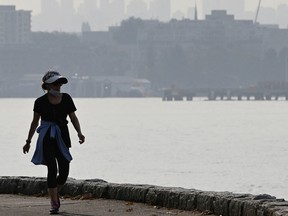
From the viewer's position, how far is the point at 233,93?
185875 mm

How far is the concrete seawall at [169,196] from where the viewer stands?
29.2 ft

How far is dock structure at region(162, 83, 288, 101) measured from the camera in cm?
18275

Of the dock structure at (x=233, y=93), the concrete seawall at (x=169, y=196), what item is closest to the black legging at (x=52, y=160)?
the concrete seawall at (x=169, y=196)

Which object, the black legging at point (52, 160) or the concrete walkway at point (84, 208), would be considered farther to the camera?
the black legging at point (52, 160)

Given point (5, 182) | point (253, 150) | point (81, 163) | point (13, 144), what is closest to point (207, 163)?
point (81, 163)

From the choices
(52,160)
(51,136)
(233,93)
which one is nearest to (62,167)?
(52,160)

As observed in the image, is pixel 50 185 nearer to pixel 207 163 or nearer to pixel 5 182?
pixel 5 182

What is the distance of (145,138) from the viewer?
74125mm

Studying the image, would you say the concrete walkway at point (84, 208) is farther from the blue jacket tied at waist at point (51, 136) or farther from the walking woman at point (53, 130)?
the blue jacket tied at waist at point (51, 136)

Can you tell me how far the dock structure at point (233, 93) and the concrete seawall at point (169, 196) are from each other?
559ft

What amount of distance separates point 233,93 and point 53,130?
17632 centimetres

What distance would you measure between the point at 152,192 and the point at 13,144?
2180 inches

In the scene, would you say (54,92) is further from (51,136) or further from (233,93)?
(233,93)

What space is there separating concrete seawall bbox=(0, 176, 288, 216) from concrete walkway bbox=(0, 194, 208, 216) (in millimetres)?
76
